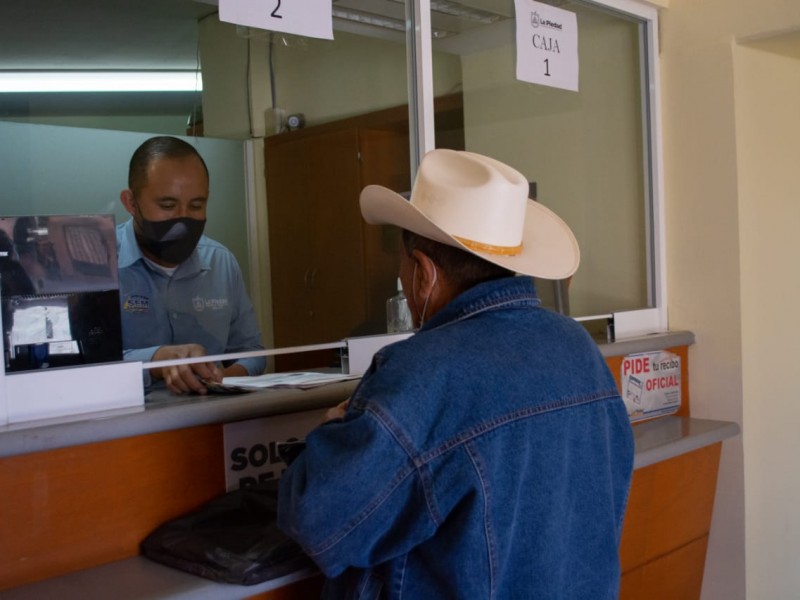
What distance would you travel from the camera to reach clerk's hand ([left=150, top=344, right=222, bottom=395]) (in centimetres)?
193

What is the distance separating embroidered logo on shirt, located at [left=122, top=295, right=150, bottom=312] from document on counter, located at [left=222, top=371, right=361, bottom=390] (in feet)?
0.96

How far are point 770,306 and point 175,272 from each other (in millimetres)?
1864

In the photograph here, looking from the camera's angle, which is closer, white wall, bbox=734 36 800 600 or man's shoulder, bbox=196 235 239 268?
man's shoulder, bbox=196 235 239 268

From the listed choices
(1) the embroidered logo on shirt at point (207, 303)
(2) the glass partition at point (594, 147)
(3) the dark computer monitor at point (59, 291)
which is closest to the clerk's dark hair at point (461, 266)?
(3) the dark computer monitor at point (59, 291)

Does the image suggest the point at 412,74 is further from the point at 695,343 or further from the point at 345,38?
the point at 695,343

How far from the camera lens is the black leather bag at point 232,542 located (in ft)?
5.16

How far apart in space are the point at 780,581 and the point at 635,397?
81 centimetres

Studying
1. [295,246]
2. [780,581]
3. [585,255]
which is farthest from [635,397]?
[295,246]

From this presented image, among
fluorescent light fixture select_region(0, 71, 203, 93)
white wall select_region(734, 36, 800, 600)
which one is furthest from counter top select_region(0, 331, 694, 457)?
white wall select_region(734, 36, 800, 600)

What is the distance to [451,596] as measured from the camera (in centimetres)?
136

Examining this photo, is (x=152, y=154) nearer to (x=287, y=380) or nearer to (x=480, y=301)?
(x=287, y=380)

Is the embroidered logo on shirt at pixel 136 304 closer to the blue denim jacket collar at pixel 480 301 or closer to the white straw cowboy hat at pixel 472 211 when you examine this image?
the white straw cowboy hat at pixel 472 211

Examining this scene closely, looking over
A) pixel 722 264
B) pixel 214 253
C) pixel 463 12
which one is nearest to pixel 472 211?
pixel 214 253

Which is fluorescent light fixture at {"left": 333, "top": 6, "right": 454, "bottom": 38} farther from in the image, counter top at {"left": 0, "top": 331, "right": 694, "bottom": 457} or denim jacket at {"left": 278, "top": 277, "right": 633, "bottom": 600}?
denim jacket at {"left": 278, "top": 277, "right": 633, "bottom": 600}
